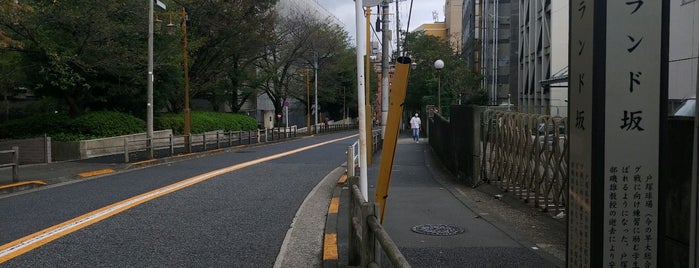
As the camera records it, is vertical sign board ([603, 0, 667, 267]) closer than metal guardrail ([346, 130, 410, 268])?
Yes

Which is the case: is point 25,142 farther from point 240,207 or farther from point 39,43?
point 240,207

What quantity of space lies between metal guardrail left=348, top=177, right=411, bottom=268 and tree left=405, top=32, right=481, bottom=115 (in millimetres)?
38112

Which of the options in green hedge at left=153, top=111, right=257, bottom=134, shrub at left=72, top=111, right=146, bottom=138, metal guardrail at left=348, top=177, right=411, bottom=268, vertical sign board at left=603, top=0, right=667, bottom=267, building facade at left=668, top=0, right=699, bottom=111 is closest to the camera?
vertical sign board at left=603, top=0, right=667, bottom=267

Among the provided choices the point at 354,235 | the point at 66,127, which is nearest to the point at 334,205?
the point at 354,235

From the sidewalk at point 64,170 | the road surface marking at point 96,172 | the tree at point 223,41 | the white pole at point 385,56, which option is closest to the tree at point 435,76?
the tree at point 223,41

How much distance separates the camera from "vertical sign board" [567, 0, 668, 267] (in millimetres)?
2826

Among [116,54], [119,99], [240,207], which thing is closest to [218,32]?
[119,99]

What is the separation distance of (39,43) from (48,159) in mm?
4441

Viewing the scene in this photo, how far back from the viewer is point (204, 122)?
35250mm

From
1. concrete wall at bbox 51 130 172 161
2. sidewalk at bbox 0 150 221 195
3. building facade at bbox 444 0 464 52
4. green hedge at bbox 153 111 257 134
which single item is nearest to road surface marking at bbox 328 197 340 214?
sidewalk at bbox 0 150 221 195

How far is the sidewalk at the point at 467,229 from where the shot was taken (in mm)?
5945

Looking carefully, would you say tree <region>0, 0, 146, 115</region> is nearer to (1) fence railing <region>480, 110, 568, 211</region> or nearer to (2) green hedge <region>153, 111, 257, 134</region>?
(2) green hedge <region>153, 111, 257, 134</region>

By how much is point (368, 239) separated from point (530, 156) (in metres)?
5.74

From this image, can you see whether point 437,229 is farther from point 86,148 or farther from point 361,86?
point 86,148
